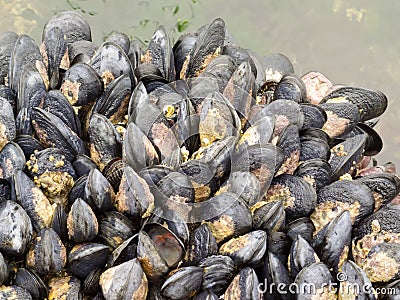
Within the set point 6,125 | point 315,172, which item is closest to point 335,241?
point 315,172

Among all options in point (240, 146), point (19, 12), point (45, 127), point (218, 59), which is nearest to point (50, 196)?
point (45, 127)

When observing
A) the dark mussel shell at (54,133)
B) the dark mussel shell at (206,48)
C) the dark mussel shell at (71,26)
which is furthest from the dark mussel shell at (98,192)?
the dark mussel shell at (71,26)

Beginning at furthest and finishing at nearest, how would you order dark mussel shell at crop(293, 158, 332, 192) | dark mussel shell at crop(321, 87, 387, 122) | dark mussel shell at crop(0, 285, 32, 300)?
dark mussel shell at crop(321, 87, 387, 122) < dark mussel shell at crop(293, 158, 332, 192) < dark mussel shell at crop(0, 285, 32, 300)

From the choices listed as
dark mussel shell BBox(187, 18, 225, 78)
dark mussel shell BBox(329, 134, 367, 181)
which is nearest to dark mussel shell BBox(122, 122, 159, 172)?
dark mussel shell BBox(187, 18, 225, 78)

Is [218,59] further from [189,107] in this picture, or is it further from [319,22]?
[319,22]

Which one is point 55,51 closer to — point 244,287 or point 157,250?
point 157,250

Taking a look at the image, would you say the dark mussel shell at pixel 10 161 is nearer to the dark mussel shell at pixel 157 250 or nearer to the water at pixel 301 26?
the dark mussel shell at pixel 157 250

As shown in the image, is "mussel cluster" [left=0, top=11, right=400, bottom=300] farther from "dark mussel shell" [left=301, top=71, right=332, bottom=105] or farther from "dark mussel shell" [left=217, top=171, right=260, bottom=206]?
"dark mussel shell" [left=301, top=71, right=332, bottom=105]
